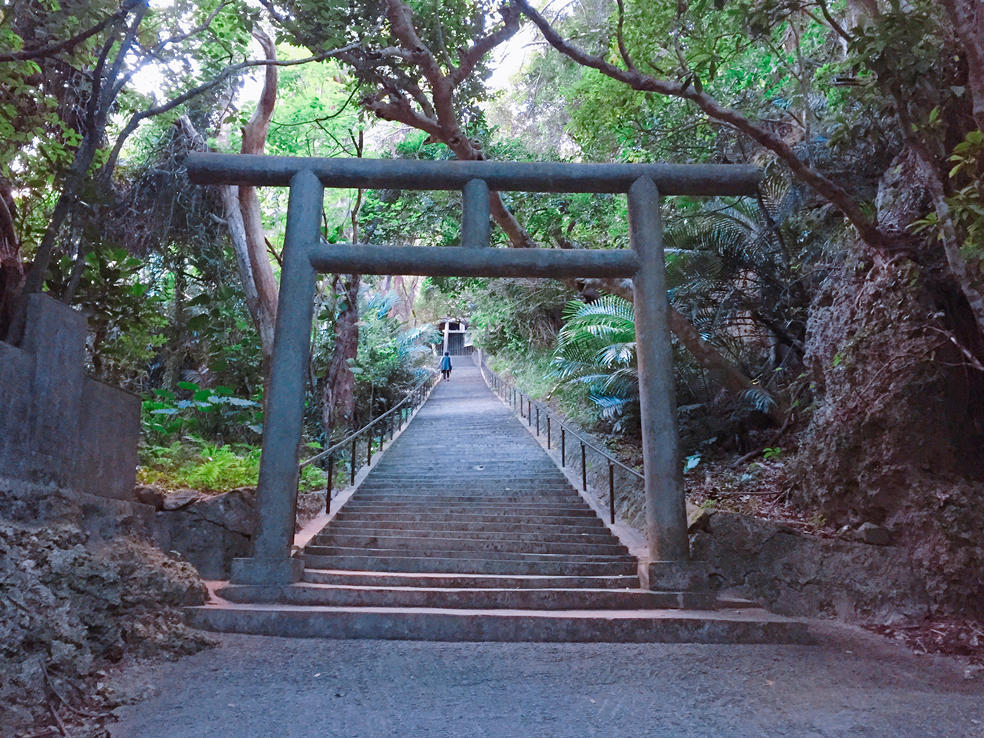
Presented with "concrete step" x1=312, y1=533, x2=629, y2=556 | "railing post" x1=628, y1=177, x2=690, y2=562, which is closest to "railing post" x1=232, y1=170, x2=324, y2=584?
"concrete step" x1=312, y1=533, x2=629, y2=556

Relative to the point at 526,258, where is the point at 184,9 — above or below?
above

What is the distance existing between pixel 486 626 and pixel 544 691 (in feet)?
3.76

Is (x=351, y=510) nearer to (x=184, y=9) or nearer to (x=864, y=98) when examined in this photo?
(x=184, y=9)

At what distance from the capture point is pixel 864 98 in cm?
580

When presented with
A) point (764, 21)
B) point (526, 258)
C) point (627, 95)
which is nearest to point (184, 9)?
point (526, 258)

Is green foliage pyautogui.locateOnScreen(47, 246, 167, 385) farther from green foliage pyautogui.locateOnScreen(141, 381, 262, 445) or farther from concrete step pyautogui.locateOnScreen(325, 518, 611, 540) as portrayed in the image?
concrete step pyautogui.locateOnScreen(325, 518, 611, 540)

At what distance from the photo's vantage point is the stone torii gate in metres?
5.75

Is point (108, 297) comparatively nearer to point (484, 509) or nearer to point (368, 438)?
point (484, 509)

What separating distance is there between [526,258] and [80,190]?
3.52 metres

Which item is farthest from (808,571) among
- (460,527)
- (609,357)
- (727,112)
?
(609,357)

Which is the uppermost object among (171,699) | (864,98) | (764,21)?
(764,21)

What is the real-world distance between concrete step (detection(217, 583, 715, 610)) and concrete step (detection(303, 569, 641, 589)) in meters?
0.24

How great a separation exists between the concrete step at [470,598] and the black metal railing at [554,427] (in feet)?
6.23

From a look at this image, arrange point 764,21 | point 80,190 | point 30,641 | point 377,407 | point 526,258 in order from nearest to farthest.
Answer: point 30,641, point 80,190, point 764,21, point 526,258, point 377,407
